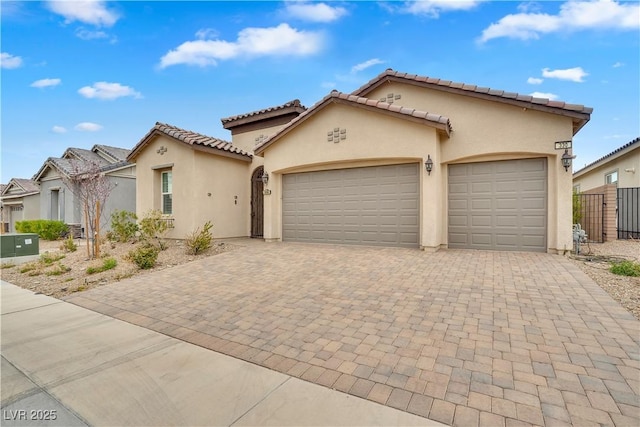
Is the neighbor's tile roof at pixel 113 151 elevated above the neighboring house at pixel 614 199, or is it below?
above

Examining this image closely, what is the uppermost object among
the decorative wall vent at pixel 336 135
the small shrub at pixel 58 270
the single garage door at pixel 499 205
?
the decorative wall vent at pixel 336 135

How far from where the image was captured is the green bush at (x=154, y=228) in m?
11.5

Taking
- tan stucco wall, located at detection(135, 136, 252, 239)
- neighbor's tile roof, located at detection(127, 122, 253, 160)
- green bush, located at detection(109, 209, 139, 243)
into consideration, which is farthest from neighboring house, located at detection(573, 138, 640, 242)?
green bush, located at detection(109, 209, 139, 243)

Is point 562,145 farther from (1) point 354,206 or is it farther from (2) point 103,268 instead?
(2) point 103,268

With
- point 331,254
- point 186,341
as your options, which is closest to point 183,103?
point 331,254

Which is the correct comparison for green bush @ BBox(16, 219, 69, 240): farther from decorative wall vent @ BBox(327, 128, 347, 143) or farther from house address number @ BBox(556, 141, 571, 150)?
house address number @ BBox(556, 141, 571, 150)

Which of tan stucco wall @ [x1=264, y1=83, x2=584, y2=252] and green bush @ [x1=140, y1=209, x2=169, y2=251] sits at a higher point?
tan stucco wall @ [x1=264, y1=83, x2=584, y2=252]

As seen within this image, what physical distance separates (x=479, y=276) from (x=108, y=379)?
249 inches

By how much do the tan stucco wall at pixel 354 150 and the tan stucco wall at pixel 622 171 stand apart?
11.6 meters

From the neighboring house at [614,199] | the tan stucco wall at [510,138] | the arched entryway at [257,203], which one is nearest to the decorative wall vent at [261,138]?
the arched entryway at [257,203]

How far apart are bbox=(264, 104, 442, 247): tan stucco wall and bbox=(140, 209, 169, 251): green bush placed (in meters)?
3.92

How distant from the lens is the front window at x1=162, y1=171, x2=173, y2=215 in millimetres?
13453

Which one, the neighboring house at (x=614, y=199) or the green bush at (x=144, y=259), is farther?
the neighboring house at (x=614, y=199)

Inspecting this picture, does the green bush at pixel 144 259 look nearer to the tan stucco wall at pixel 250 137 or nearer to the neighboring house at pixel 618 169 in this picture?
the tan stucco wall at pixel 250 137
